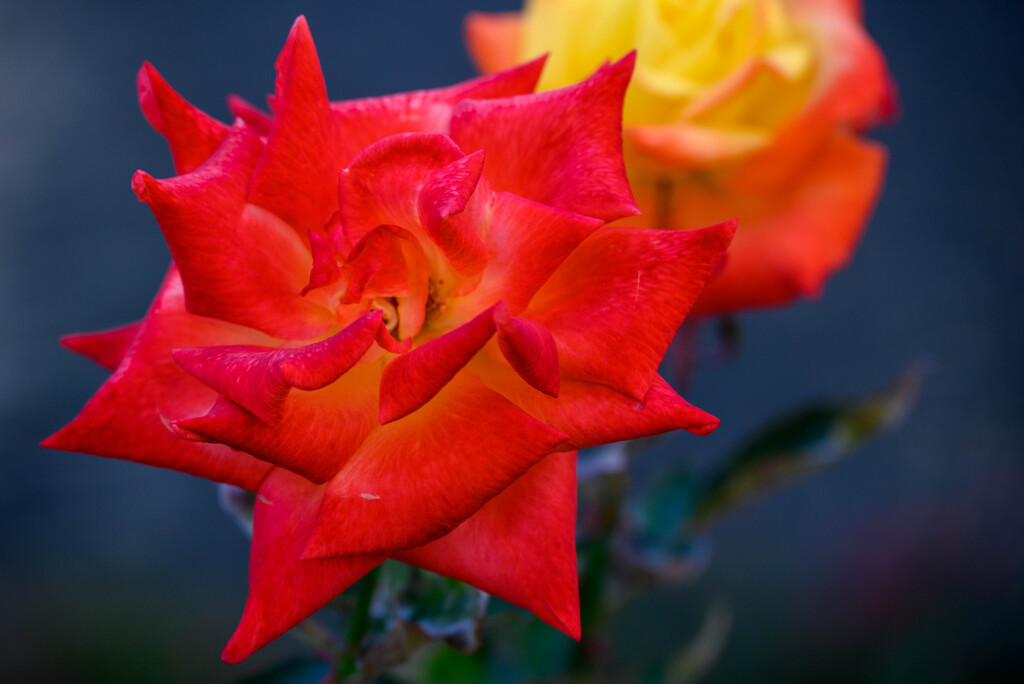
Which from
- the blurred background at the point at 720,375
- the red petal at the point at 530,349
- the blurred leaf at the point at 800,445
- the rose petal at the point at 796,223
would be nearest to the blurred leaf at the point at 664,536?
the blurred leaf at the point at 800,445

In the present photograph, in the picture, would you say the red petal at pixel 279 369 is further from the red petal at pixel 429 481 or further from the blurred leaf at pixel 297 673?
the blurred leaf at pixel 297 673

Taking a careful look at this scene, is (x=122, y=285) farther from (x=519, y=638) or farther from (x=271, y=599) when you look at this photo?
(x=271, y=599)

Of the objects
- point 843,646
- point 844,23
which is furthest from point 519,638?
point 843,646

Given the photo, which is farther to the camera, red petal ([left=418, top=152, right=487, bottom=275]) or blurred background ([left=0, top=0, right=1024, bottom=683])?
blurred background ([left=0, top=0, right=1024, bottom=683])

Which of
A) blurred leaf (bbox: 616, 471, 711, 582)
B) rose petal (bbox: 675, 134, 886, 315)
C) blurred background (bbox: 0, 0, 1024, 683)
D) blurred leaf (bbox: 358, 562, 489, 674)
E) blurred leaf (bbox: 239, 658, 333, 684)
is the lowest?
blurred background (bbox: 0, 0, 1024, 683)

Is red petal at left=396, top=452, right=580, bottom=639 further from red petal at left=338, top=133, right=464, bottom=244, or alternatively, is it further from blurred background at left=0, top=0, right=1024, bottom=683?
blurred background at left=0, top=0, right=1024, bottom=683

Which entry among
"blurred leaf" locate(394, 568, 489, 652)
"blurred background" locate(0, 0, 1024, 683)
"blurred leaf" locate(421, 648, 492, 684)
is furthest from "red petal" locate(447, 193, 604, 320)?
"blurred background" locate(0, 0, 1024, 683)
